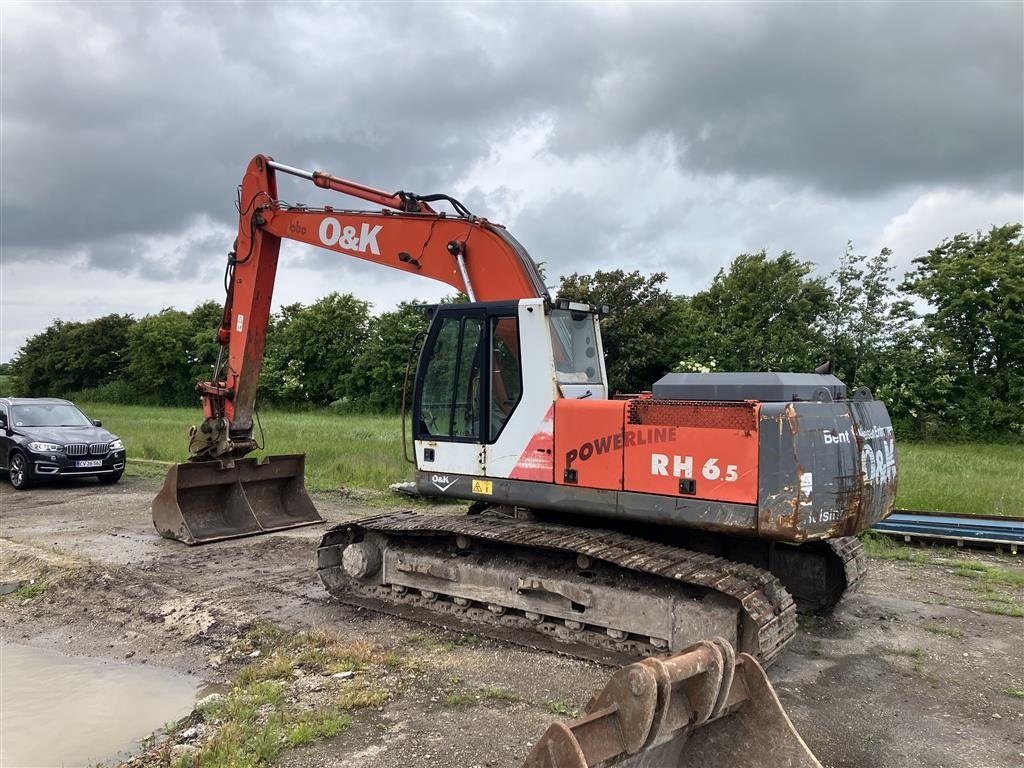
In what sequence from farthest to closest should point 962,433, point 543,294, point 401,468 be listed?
point 962,433 → point 401,468 → point 543,294

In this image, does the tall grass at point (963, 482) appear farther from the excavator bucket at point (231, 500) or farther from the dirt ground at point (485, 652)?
the excavator bucket at point (231, 500)

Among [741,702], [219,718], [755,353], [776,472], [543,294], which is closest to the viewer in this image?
[741,702]

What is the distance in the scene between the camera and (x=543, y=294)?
6832 mm

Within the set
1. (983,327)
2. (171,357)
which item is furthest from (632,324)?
(171,357)

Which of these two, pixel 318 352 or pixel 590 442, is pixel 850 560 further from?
pixel 318 352

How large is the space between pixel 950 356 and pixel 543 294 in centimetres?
2070

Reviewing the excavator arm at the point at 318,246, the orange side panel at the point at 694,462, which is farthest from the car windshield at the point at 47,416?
the orange side panel at the point at 694,462

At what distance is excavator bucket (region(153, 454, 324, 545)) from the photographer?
931 cm

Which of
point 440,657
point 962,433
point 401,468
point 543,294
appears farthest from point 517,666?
point 962,433

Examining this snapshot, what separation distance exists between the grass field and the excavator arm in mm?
4389

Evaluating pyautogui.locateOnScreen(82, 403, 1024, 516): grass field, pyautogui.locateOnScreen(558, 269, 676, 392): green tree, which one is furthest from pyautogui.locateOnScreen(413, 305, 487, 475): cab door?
pyautogui.locateOnScreen(558, 269, 676, 392): green tree

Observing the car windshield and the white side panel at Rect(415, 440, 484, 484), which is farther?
the car windshield

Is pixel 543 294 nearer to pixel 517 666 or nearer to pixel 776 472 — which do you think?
pixel 776 472

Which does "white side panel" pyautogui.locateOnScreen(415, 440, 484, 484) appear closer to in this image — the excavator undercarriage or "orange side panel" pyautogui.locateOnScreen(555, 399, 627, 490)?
the excavator undercarriage
